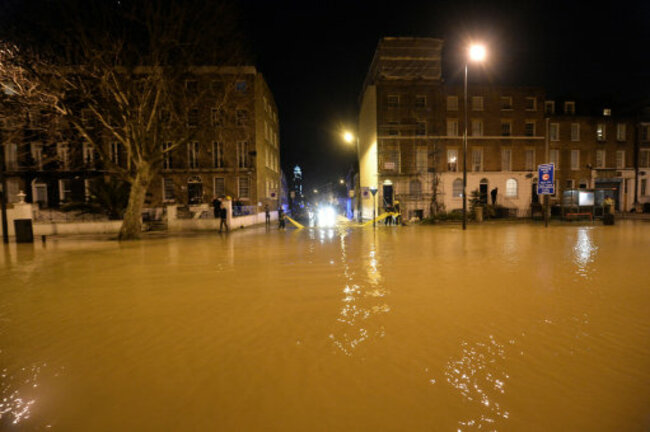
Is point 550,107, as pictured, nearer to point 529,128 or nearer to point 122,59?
point 529,128

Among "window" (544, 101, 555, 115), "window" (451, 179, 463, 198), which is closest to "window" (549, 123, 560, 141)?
"window" (544, 101, 555, 115)

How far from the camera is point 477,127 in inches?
1351

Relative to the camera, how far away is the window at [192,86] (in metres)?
17.5

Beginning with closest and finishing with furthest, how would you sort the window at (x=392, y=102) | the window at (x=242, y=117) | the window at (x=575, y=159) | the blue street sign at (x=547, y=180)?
the blue street sign at (x=547, y=180), the window at (x=242, y=117), the window at (x=392, y=102), the window at (x=575, y=159)

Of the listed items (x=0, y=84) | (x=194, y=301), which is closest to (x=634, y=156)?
(x=194, y=301)

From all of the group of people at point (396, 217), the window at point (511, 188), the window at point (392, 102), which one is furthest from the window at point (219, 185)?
the window at point (511, 188)

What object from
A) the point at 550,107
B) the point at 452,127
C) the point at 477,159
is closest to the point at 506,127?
the point at 477,159

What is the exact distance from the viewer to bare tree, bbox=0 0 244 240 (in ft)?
46.1

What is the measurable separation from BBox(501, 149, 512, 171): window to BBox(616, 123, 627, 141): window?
42.5 ft

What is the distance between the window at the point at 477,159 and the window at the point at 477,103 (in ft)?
14.4

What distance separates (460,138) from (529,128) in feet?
26.3

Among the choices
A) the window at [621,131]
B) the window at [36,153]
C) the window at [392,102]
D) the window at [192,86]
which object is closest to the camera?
the window at [192,86]

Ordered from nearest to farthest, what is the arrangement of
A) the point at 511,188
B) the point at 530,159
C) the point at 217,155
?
1. the point at 217,155
2. the point at 511,188
3. the point at 530,159

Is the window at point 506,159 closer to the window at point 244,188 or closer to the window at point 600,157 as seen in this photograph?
the window at point 600,157
